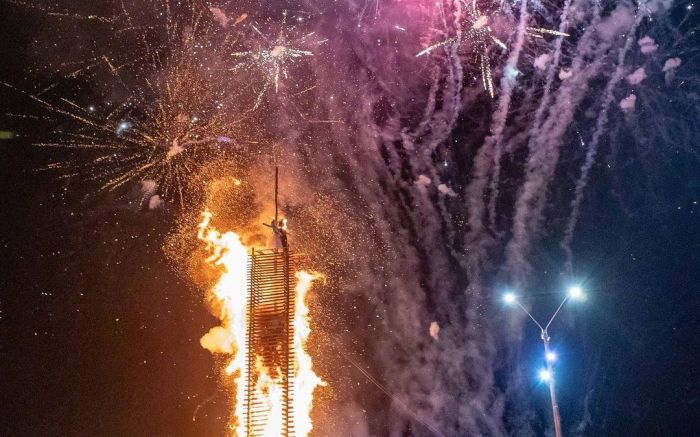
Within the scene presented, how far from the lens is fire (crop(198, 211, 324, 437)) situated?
26.0 feet

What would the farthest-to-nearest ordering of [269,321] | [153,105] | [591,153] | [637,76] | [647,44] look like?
[591,153], [153,105], [637,76], [647,44], [269,321]

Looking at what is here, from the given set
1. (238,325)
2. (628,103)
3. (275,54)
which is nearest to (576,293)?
(628,103)

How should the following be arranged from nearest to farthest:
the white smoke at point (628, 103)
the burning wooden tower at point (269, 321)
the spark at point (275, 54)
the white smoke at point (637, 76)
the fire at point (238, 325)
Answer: the burning wooden tower at point (269, 321), the fire at point (238, 325), the white smoke at point (637, 76), the white smoke at point (628, 103), the spark at point (275, 54)

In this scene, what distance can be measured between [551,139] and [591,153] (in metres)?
0.87

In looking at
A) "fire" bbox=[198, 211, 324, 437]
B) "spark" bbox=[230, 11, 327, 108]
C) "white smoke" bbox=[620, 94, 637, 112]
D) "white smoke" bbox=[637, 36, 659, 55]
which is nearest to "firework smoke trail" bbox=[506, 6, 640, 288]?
"white smoke" bbox=[637, 36, 659, 55]

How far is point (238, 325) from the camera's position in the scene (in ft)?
26.6

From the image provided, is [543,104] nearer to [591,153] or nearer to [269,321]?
[591,153]

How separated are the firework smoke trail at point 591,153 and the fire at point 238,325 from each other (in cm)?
507

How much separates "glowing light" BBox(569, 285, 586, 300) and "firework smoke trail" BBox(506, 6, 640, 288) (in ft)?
2.82

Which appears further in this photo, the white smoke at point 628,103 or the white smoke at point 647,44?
the white smoke at point 628,103

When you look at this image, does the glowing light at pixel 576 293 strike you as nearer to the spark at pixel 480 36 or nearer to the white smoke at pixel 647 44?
the spark at pixel 480 36

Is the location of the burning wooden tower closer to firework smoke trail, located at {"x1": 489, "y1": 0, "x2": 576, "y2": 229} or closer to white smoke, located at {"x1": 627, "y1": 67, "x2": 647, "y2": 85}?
firework smoke trail, located at {"x1": 489, "y1": 0, "x2": 576, "y2": 229}

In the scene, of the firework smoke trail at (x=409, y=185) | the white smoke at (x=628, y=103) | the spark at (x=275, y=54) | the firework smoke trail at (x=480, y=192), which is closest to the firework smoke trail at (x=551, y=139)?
the firework smoke trail at (x=409, y=185)

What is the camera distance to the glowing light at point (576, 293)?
7.98m
